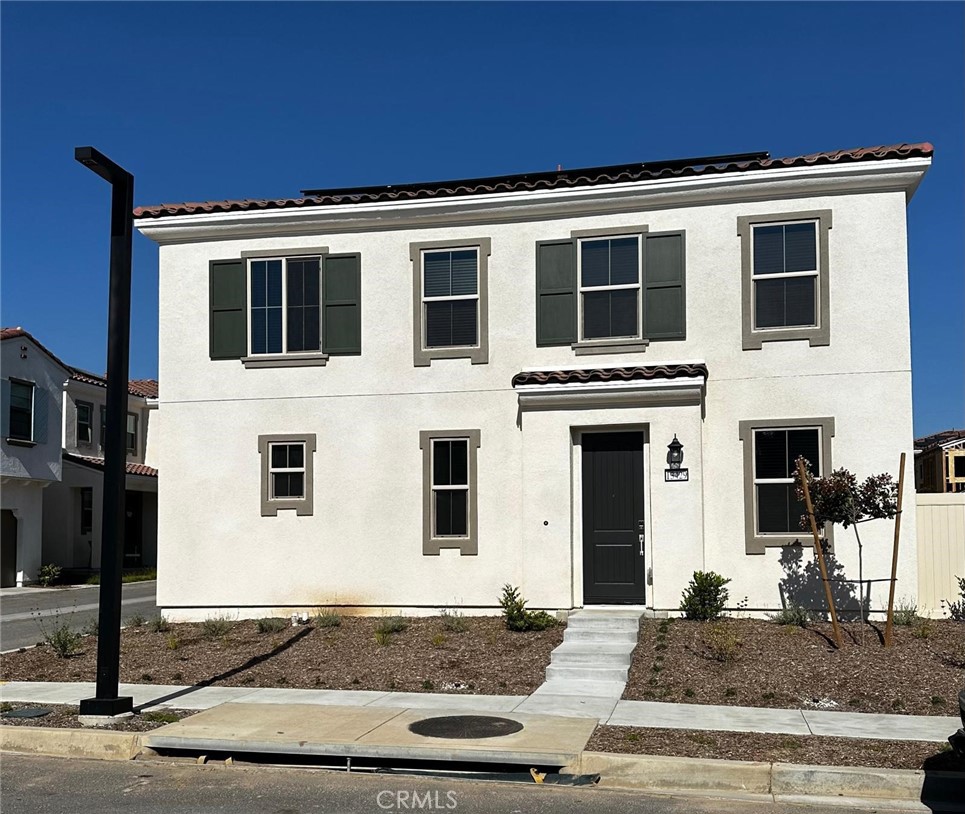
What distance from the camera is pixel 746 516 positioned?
14.4 meters

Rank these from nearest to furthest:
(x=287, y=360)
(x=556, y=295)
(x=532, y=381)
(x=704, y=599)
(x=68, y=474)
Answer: (x=704, y=599)
(x=532, y=381)
(x=556, y=295)
(x=287, y=360)
(x=68, y=474)

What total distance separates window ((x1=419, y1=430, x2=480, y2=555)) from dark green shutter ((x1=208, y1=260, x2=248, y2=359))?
3.36 m

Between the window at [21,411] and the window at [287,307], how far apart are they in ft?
51.4

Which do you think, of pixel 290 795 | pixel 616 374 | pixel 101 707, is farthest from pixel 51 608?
pixel 290 795

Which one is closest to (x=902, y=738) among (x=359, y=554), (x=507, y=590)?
(x=507, y=590)

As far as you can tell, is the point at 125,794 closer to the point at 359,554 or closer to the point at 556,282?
the point at 359,554

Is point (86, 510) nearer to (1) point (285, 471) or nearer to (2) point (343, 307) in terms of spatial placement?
(1) point (285, 471)

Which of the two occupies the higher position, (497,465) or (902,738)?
(497,465)

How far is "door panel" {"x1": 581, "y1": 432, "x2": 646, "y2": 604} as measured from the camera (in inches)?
581

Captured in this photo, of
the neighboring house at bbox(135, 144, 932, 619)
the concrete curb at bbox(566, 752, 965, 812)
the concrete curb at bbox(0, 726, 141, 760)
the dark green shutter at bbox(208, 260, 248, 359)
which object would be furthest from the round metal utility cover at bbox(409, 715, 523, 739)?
the dark green shutter at bbox(208, 260, 248, 359)

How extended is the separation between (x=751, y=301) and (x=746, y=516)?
2.99 meters

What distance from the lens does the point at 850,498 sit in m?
12.8

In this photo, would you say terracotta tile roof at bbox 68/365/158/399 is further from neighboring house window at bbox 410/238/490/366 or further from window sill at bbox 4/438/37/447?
neighboring house window at bbox 410/238/490/366

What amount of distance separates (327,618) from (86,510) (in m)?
21.4
